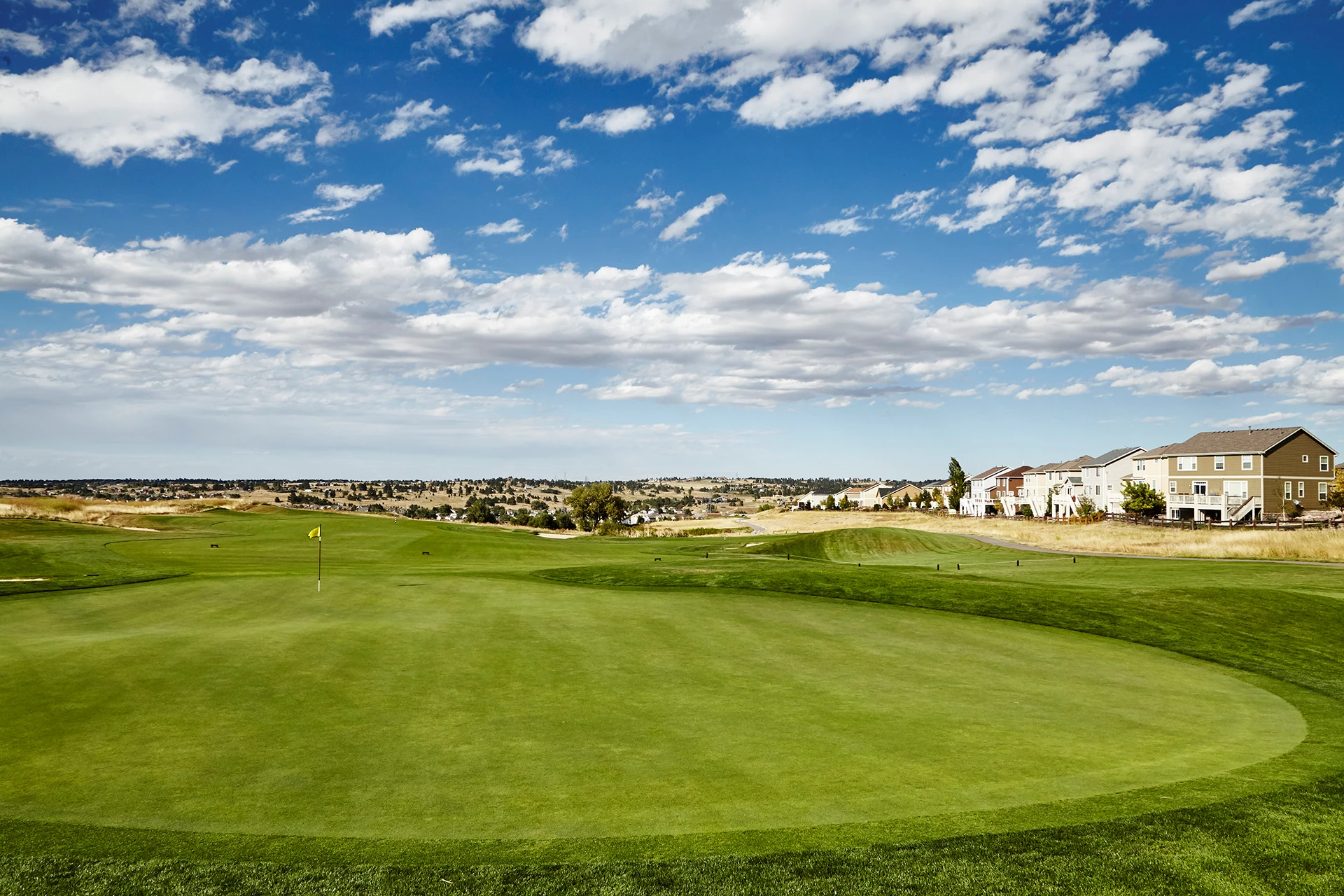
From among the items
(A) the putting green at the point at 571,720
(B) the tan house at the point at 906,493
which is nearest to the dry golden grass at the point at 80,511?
(A) the putting green at the point at 571,720

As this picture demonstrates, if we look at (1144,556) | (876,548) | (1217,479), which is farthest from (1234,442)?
(876,548)

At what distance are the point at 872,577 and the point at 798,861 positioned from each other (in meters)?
20.5

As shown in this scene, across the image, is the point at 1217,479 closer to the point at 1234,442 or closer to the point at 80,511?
the point at 1234,442

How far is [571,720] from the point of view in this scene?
9914mm

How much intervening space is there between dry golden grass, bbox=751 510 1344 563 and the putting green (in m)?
30.8

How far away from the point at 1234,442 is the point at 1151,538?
29.4 metres

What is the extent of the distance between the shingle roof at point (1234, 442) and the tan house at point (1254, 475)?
65 mm

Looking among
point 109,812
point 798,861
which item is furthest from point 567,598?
point 798,861

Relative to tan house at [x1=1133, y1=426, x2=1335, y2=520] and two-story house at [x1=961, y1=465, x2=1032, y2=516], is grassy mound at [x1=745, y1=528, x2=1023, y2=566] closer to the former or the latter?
tan house at [x1=1133, y1=426, x2=1335, y2=520]

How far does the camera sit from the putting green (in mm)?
7324

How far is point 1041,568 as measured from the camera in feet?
101

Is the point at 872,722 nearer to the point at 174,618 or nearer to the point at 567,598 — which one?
the point at 567,598

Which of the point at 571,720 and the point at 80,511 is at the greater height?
the point at 80,511

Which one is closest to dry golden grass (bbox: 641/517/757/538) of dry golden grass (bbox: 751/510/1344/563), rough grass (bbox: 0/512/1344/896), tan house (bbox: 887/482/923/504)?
dry golden grass (bbox: 751/510/1344/563)
